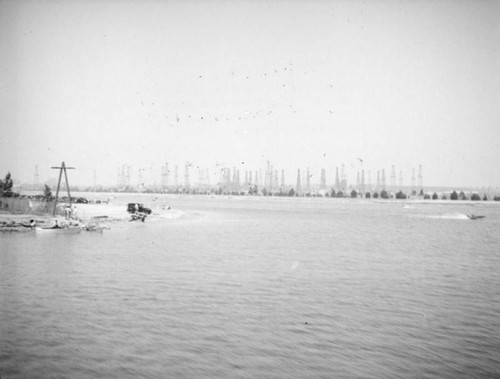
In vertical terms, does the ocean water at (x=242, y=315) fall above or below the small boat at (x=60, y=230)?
below

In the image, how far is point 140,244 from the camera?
1419 inches

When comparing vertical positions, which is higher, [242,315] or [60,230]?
[60,230]

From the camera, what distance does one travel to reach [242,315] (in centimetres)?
1653

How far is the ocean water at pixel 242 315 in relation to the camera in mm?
12102

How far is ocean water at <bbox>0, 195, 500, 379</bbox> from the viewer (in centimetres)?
1210

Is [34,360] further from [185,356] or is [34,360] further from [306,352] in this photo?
[306,352]

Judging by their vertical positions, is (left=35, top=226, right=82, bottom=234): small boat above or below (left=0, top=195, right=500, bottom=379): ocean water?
above

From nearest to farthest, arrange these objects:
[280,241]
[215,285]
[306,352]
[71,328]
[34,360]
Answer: [34,360], [306,352], [71,328], [215,285], [280,241]

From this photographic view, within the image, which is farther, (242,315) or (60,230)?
(60,230)

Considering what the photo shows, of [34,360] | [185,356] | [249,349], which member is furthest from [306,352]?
[34,360]

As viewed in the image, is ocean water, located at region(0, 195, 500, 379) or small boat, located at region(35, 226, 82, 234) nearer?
ocean water, located at region(0, 195, 500, 379)

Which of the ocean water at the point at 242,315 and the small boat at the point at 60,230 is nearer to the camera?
the ocean water at the point at 242,315

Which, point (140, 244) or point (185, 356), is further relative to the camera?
point (140, 244)

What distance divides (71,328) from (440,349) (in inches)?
440
